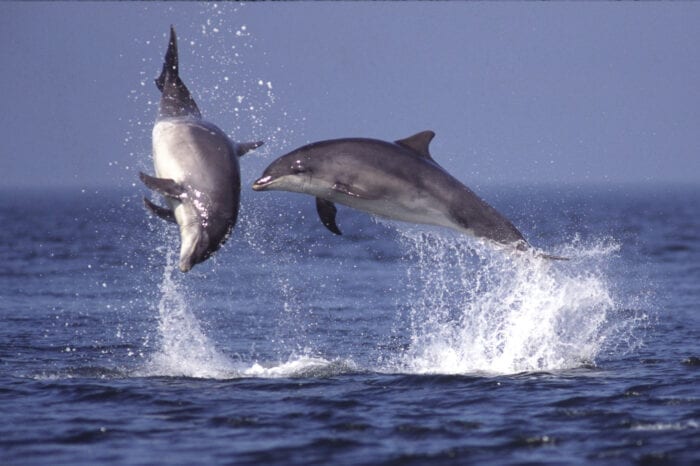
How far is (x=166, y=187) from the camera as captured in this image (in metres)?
13.2

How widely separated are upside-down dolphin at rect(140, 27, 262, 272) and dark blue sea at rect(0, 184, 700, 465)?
5.99 feet

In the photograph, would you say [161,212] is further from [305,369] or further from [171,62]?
[305,369]

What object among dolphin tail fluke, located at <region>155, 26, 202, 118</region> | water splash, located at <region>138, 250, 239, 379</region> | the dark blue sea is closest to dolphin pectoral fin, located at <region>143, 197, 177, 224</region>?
dolphin tail fluke, located at <region>155, 26, 202, 118</region>

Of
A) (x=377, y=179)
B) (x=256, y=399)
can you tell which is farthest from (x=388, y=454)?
(x=377, y=179)

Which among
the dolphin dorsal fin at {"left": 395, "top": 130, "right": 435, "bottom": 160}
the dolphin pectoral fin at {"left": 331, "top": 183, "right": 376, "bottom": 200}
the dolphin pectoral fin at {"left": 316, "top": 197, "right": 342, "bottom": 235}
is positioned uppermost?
the dolphin dorsal fin at {"left": 395, "top": 130, "right": 435, "bottom": 160}

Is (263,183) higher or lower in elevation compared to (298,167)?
lower

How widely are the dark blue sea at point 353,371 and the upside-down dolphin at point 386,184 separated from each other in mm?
Answer: 774

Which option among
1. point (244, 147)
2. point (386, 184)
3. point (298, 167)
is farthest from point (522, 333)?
point (244, 147)

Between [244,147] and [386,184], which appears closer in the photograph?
[386,184]

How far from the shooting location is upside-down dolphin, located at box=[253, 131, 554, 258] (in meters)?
13.6

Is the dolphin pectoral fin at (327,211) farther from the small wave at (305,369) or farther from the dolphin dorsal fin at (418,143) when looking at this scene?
the small wave at (305,369)

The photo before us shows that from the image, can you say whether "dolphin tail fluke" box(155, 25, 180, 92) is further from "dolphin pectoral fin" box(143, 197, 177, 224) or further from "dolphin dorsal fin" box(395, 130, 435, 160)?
"dolphin dorsal fin" box(395, 130, 435, 160)

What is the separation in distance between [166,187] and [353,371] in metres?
4.02

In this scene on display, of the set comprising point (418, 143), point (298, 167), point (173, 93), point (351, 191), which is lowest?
point (351, 191)
